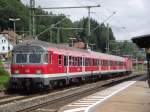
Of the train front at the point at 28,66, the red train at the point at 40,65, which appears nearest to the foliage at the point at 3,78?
the red train at the point at 40,65

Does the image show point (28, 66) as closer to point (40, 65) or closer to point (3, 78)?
point (40, 65)

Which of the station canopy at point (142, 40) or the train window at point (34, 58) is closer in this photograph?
the station canopy at point (142, 40)

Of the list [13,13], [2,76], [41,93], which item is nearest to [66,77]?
[41,93]

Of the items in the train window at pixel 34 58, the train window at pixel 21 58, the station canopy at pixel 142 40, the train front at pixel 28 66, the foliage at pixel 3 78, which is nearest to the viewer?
the station canopy at pixel 142 40

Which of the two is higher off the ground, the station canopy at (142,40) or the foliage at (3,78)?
the station canopy at (142,40)

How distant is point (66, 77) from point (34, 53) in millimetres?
5404

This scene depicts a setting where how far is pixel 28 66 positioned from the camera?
Answer: 97.6ft

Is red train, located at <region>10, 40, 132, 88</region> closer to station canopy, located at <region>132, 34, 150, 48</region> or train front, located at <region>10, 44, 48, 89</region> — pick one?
train front, located at <region>10, 44, 48, 89</region>

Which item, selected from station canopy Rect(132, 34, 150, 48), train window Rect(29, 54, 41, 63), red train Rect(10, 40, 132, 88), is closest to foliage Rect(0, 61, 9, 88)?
red train Rect(10, 40, 132, 88)

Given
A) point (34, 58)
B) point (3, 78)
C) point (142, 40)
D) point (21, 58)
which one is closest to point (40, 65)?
point (34, 58)

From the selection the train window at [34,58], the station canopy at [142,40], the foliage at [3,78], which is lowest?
the foliage at [3,78]

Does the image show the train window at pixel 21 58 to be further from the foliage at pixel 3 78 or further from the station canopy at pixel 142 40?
the station canopy at pixel 142 40

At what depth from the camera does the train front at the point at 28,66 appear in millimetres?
29516

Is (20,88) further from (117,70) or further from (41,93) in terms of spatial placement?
(117,70)
